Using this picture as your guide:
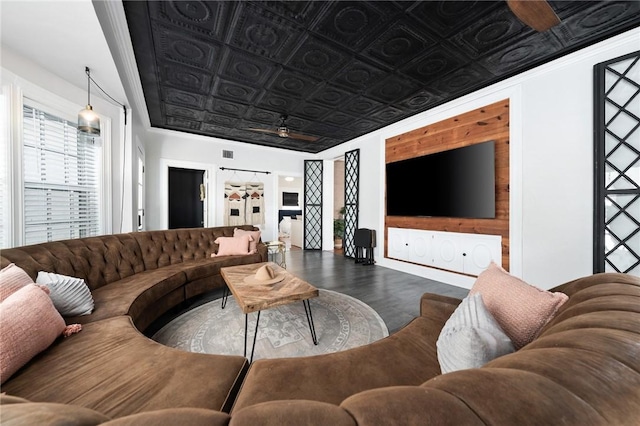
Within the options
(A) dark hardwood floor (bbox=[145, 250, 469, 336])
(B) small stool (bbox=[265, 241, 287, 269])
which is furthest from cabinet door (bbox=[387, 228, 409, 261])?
(B) small stool (bbox=[265, 241, 287, 269])

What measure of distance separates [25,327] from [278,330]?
1.57 meters

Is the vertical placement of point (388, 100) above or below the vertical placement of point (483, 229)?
above

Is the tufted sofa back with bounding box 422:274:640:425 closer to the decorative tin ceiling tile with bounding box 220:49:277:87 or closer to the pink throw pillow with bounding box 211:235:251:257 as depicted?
the decorative tin ceiling tile with bounding box 220:49:277:87

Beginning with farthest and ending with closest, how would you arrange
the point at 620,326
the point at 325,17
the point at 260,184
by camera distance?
the point at 260,184
the point at 325,17
the point at 620,326

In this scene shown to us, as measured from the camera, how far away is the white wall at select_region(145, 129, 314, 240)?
4.76 m

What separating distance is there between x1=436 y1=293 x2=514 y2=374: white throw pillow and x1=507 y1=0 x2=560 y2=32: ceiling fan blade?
5.11 feet

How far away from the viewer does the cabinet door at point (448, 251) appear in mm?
3492

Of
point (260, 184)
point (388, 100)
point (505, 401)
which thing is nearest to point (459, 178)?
point (388, 100)

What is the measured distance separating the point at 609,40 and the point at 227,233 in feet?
15.8

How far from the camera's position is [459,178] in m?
3.43

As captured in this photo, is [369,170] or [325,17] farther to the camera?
[369,170]

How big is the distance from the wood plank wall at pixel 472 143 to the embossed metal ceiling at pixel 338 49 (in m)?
Result: 0.37

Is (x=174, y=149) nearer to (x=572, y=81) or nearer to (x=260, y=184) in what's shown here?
(x=260, y=184)

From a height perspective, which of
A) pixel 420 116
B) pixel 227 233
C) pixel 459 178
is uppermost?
pixel 420 116
